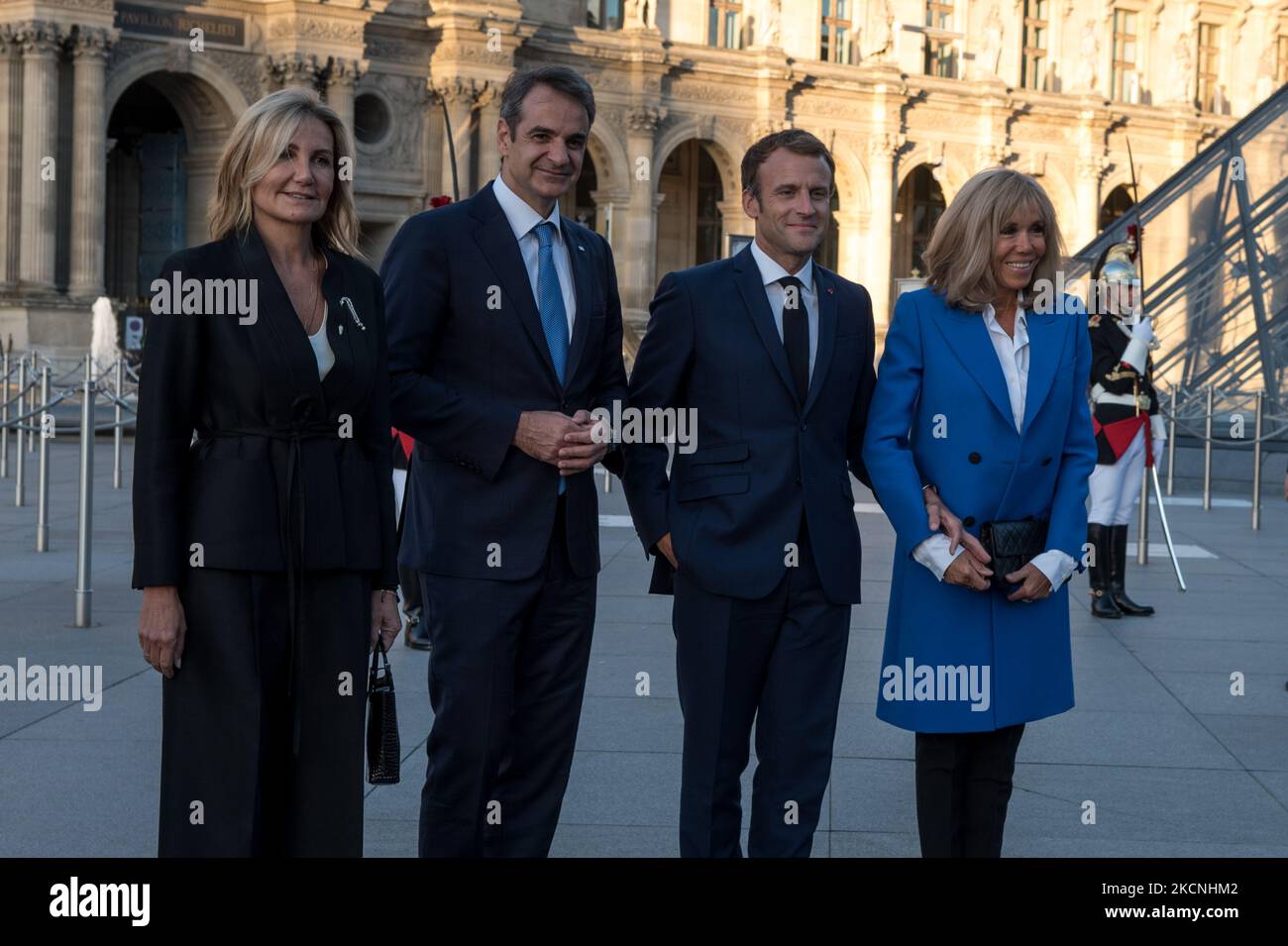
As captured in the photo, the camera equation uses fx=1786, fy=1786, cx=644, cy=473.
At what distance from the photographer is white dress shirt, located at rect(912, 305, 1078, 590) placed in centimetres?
420

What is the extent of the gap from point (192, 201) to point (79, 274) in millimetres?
3883

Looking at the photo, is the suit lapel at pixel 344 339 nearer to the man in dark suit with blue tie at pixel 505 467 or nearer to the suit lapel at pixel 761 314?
the man in dark suit with blue tie at pixel 505 467

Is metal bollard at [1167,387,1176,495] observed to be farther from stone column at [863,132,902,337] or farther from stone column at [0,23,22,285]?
stone column at [863,132,902,337]

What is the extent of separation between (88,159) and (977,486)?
28.0m

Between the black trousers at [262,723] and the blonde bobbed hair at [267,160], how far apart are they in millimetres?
750

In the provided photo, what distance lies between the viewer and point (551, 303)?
14.2 feet

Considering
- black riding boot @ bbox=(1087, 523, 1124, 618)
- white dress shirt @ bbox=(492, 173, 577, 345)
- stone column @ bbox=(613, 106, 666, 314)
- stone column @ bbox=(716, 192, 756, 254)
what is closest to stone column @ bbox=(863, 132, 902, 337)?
stone column @ bbox=(716, 192, 756, 254)

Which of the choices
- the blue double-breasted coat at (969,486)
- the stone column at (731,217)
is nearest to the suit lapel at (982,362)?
the blue double-breasted coat at (969,486)

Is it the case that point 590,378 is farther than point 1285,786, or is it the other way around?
point 1285,786

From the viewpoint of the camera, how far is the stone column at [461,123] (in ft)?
112

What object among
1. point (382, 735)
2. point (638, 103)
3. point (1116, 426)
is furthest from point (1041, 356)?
point (638, 103)
